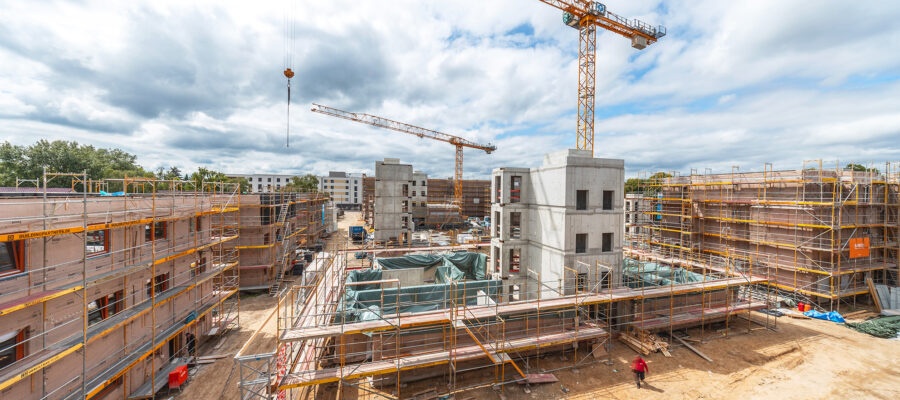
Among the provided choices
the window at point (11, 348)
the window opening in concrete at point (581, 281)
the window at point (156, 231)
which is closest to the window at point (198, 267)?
the window at point (156, 231)

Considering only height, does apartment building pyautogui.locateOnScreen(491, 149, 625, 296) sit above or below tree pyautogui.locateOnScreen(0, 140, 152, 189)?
below

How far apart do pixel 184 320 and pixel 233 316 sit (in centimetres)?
609

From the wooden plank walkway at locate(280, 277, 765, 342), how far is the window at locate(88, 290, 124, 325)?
Answer: 6459mm

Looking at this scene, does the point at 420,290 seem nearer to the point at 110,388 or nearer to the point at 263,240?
the point at 110,388

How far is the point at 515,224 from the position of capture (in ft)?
67.7

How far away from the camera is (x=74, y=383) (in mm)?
9719

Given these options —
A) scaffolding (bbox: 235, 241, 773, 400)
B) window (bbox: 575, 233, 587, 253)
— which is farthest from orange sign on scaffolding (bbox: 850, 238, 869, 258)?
window (bbox: 575, 233, 587, 253)

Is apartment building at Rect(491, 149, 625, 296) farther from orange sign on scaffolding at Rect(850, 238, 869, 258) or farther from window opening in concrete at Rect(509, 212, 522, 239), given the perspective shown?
orange sign on scaffolding at Rect(850, 238, 869, 258)

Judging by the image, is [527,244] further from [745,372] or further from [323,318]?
[323,318]

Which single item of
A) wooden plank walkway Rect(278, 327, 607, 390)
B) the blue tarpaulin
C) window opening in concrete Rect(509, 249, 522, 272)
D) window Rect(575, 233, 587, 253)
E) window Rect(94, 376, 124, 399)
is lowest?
the blue tarpaulin

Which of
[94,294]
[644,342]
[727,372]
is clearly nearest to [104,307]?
[94,294]

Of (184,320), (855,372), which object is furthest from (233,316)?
(855,372)

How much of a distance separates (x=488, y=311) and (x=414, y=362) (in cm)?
360

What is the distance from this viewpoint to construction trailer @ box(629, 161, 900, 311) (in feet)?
66.3
